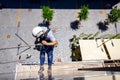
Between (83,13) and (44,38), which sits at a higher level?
(83,13)

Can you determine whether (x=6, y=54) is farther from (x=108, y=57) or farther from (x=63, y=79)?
(x=63, y=79)

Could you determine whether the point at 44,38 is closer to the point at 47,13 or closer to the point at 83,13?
the point at 47,13

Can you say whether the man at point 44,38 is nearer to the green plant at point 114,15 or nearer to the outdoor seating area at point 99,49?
the outdoor seating area at point 99,49

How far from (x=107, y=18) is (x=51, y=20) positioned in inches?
151

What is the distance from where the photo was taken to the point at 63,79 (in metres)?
6.58

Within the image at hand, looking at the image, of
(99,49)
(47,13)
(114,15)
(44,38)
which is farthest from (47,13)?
(44,38)

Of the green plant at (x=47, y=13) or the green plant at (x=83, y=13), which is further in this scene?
the green plant at (x=83, y=13)

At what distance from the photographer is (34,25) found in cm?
1532


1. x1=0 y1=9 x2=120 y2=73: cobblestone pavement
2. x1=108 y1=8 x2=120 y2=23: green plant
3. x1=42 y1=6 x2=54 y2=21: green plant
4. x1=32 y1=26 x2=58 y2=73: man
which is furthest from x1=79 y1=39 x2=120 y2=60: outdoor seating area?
x1=32 y1=26 x2=58 y2=73: man

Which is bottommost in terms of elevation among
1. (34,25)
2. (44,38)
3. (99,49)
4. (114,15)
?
(44,38)

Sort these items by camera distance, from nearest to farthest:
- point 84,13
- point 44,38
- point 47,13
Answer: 1. point 44,38
2. point 47,13
3. point 84,13

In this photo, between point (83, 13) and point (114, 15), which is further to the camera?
point (114, 15)

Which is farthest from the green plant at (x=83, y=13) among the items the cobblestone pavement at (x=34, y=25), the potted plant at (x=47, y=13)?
the potted plant at (x=47, y=13)

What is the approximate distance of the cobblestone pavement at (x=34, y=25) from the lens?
45.3ft
